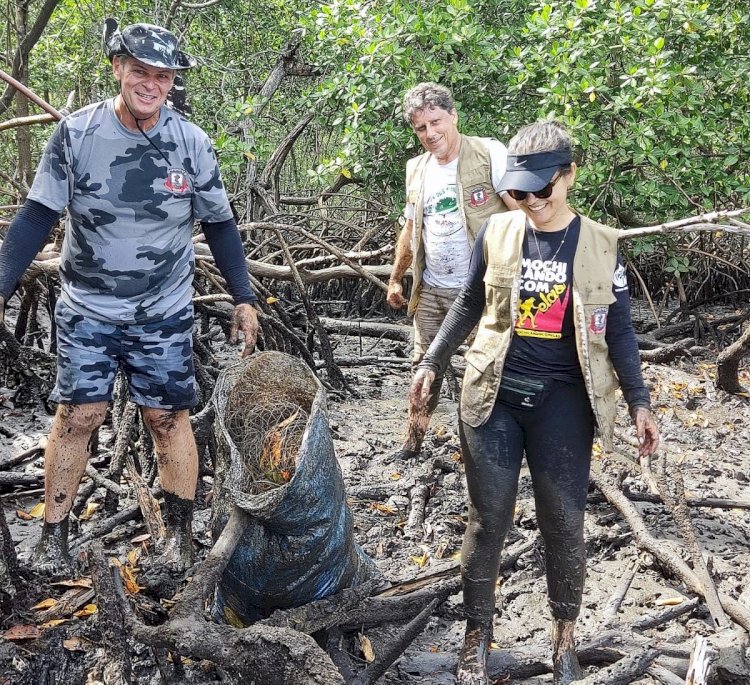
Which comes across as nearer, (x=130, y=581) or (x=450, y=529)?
(x=130, y=581)

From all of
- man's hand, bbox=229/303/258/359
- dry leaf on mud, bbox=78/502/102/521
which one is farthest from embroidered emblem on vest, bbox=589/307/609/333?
dry leaf on mud, bbox=78/502/102/521

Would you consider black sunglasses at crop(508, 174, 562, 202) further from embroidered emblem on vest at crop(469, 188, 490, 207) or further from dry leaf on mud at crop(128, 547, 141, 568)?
dry leaf on mud at crop(128, 547, 141, 568)

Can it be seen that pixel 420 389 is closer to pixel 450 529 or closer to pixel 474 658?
pixel 474 658

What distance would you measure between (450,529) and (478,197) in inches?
56.8

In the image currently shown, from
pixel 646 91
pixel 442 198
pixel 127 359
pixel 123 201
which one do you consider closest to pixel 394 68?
pixel 646 91

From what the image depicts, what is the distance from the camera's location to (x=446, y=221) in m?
3.68

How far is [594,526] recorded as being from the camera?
3.44m

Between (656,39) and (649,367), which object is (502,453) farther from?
(649,367)

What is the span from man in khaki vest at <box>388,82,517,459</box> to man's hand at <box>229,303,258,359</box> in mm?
903

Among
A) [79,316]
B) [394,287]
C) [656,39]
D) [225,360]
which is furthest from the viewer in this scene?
[225,360]

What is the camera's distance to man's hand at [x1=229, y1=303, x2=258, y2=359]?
280cm

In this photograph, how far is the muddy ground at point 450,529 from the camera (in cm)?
255

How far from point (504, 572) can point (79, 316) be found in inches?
70.6

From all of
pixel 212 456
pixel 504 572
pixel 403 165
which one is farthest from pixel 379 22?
pixel 504 572
